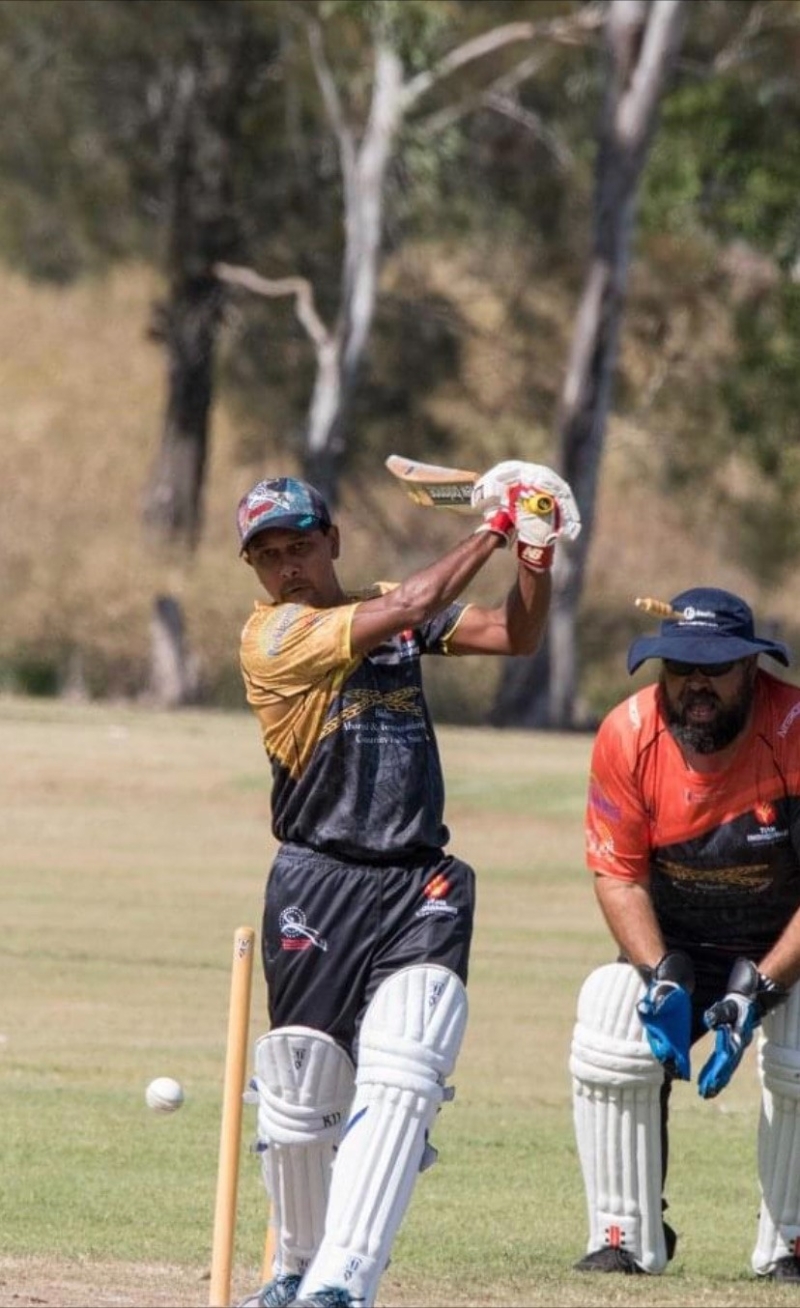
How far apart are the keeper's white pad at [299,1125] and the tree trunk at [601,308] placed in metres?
26.0

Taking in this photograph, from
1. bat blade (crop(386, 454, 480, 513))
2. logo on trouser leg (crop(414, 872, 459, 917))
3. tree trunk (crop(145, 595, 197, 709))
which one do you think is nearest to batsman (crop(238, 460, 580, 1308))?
logo on trouser leg (crop(414, 872, 459, 917))

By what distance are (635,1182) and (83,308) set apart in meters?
48.3

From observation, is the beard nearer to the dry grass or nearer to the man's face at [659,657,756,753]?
the man's face at [659,657,756,753]

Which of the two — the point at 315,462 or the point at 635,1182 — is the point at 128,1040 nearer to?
the point at 635,1182

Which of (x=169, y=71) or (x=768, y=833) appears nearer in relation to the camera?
(x=768, y=833)

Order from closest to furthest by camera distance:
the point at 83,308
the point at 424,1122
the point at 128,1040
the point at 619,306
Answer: the point at 424,1122
the point at 128,1040
the point at 619,306
the point at 83,308

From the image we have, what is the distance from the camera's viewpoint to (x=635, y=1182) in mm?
7617

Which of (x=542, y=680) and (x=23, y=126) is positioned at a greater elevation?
(x=23, y=126)

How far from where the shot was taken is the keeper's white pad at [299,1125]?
263 inches

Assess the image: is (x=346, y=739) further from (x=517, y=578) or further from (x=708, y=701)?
(x=708, y=701)

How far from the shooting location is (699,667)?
725cm

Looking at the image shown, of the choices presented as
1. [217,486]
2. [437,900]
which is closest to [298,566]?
[437,900]

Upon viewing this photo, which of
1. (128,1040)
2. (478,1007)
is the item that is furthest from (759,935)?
(478,1007)

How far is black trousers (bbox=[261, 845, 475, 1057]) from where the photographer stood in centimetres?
659
